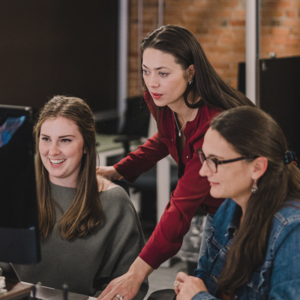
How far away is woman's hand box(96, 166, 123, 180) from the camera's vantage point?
1.68m

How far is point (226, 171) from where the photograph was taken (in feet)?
3.58

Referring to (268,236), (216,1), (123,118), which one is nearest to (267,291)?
(268,236)

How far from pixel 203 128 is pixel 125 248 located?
494 mm

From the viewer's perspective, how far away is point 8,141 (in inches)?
36.3

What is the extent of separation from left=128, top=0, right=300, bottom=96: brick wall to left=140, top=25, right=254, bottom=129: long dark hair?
196 cm

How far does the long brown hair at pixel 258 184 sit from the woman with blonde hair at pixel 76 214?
1.54 ft

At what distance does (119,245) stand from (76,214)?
180mm

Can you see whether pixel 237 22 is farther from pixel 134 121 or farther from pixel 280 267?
pixel 280 267

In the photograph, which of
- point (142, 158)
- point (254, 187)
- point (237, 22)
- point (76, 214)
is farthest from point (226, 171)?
point (237, 22)

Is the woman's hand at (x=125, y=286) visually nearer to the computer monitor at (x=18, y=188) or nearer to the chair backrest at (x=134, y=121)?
the computer monitor at (x=18, y=188)

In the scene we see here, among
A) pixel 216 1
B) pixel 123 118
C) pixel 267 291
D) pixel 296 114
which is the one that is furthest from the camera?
pixel 123 118

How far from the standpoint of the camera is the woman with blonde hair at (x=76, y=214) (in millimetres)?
1470

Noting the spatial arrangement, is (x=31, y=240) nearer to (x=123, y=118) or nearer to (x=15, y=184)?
(x=15, y=184)

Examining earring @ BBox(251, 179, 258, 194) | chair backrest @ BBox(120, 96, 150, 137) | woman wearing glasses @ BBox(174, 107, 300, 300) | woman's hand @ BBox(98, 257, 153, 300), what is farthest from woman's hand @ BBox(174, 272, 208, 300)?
chair backrest @ BBox(120, 96, 150, 137)
